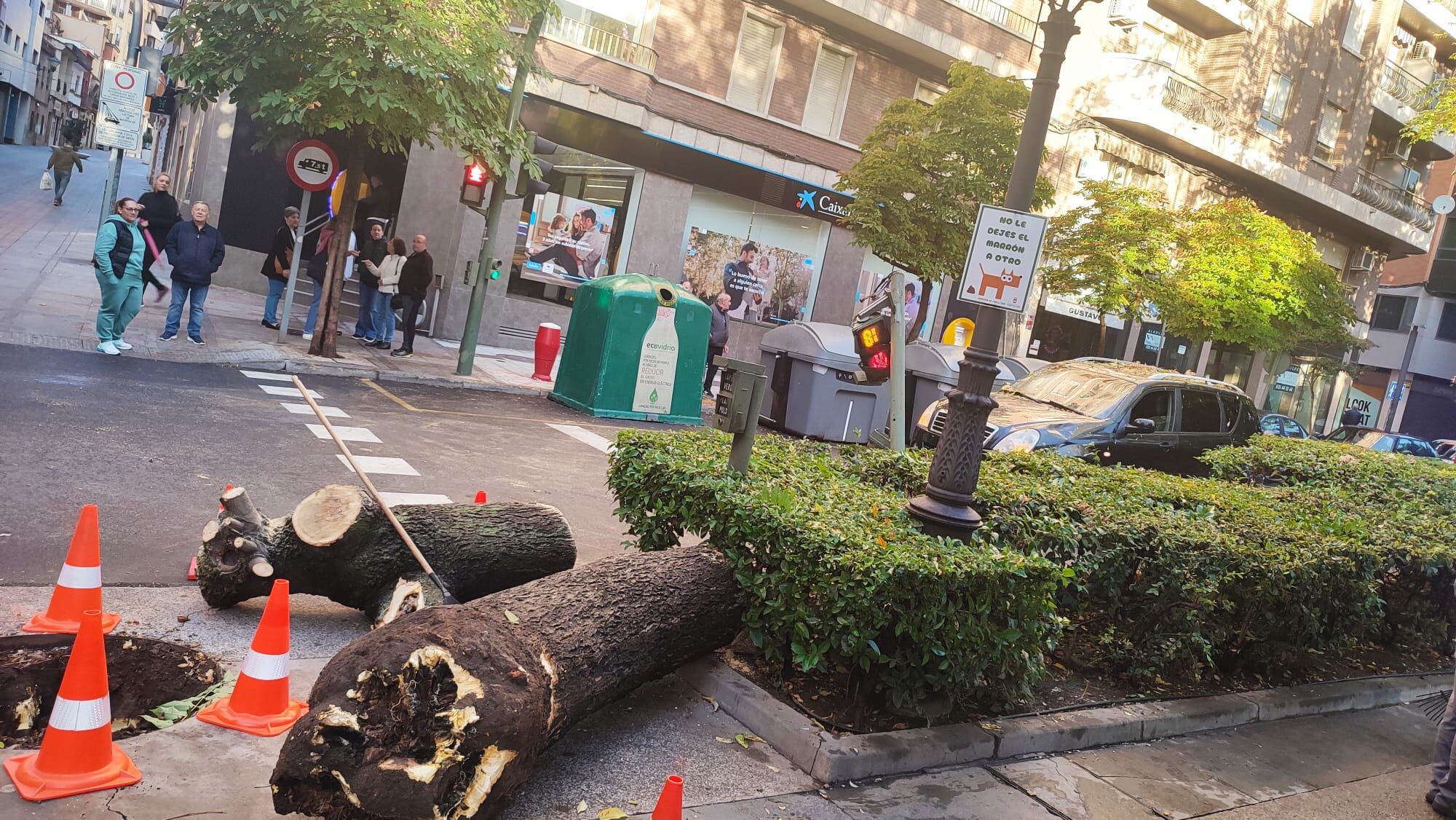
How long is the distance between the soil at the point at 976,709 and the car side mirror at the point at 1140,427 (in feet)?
14.2

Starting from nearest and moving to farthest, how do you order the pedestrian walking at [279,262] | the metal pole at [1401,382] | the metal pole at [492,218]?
the metal pole at [492,218], the pedestrian walking at [279,262], the metal pole at [1401,382]

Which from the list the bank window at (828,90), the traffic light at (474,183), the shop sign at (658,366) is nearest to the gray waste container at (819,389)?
the shop sign at (658,366)

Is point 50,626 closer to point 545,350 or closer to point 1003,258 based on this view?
point 1003,258

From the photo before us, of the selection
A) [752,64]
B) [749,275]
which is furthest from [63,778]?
[752,64]

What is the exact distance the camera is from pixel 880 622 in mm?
4320

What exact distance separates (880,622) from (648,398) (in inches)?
354

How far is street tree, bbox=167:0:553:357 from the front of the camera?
11.3 meters

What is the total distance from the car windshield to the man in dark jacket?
9433 mm

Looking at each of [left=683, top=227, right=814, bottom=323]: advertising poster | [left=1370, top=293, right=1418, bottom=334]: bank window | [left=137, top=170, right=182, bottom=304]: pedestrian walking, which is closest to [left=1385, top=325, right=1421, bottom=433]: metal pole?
[left=1370, top=293, right=1418, bottom=334]: bank window

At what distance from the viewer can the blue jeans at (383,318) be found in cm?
1508

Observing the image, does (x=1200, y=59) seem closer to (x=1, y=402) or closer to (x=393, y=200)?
(x=393, y=200)

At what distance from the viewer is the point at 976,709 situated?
16.1 feet

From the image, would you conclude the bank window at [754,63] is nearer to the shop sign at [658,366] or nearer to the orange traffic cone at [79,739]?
the shop sign at [658,366]

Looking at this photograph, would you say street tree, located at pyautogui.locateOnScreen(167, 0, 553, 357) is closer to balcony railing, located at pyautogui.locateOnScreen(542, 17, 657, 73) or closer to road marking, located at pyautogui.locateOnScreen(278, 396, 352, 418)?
road marking, located at pyautogui.locateOnScreen(278, 396, 352, 418)
